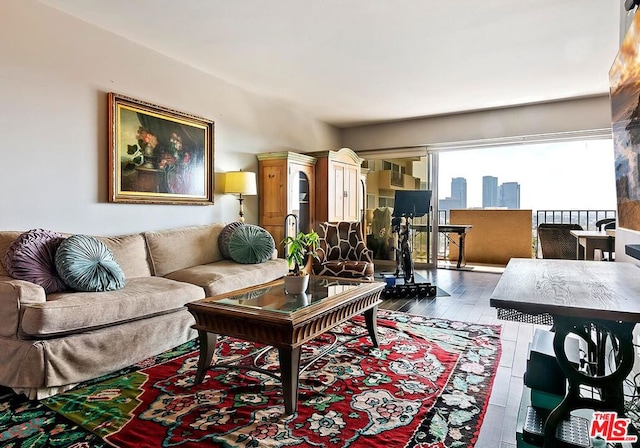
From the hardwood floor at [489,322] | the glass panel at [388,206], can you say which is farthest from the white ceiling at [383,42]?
the hardwood floor at [489,322]

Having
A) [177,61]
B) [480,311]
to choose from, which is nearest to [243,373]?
[480,311]

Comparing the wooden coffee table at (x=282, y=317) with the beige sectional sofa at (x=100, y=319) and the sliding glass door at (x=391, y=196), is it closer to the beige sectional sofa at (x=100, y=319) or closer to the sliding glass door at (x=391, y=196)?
the beige sectional sofa at (x=100, y=319)

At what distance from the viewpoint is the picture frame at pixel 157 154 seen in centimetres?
327

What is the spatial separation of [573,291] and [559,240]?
383cm

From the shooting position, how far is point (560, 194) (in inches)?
276

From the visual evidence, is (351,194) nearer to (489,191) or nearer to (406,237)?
(406,237)

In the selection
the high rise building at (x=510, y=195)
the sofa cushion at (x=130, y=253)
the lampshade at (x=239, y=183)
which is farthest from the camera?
the high rise building at (x=510, y=195)

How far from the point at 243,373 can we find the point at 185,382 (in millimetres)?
327

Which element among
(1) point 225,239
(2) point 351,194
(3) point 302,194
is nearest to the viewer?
(1) point 225,239

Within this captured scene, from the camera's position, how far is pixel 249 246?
12.2 feet

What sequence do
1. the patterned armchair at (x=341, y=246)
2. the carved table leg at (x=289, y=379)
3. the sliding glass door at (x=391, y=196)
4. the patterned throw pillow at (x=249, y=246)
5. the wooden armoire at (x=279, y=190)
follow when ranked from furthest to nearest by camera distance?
the sliding glass door at (x=391, y=196), the wooden armoire at (x=279, y=190), the patterned armchair at (x=341, y=246), the patterned throw pillow at (x=249, y=246), the carved table leg at (x=289, y=379)

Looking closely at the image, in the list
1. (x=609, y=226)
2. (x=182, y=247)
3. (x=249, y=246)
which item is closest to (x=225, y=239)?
(x=249, y=246)

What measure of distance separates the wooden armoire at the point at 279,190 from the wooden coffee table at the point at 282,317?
213 cm

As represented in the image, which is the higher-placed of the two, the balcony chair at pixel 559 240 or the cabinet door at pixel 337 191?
the cabinet door at pixel 337 191
